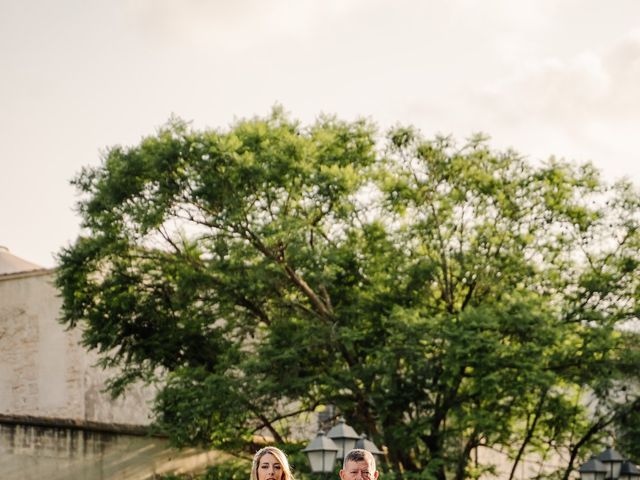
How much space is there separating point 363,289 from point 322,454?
9343 millimetres

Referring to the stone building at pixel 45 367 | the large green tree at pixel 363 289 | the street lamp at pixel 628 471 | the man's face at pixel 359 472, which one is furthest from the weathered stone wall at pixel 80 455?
the man's face at pixel 359 472

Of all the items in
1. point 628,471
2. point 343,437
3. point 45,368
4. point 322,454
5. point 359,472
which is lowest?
point 628,471

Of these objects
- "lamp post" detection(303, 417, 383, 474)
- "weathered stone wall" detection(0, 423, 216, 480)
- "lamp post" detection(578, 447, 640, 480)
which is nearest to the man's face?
"lamp post" detection(303, 417, 383, 474)

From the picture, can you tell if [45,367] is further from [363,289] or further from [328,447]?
[328,447]

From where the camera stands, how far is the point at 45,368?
106ft

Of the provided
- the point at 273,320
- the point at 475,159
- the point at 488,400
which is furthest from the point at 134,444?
the point at 475,159

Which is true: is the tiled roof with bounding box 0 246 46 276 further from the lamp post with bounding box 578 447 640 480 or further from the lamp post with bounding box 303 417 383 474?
the lamp post with bounding box 303 417 383 474

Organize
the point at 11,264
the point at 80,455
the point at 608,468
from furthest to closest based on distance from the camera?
the point at 11,264, the point at 80,455, the point at 608,468

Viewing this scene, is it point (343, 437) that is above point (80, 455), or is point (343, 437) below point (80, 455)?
above

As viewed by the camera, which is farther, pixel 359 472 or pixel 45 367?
pixel 45 367

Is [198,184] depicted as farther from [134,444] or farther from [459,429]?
[459,429]

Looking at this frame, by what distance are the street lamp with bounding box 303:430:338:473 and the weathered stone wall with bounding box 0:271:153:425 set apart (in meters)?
16.6

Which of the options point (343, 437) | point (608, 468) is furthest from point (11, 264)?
point (343, 437)

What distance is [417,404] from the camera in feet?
78.4
